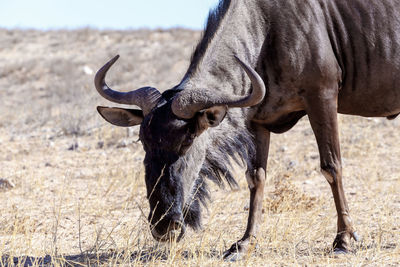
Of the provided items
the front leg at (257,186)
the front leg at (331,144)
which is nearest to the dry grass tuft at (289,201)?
the front leg at (257,186)

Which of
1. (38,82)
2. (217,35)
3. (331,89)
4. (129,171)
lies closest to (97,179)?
(129,171)

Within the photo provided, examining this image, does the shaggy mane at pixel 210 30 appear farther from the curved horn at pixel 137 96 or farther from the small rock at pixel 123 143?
the small rock at pixel 123 143

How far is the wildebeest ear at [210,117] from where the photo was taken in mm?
4188

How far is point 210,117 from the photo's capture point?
4.27 m

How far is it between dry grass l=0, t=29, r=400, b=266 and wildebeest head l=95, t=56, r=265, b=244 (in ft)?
0.56

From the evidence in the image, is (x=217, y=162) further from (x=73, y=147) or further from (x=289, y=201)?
(x=73, y=147)

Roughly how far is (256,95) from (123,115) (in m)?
1.23

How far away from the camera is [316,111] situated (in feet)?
15.5

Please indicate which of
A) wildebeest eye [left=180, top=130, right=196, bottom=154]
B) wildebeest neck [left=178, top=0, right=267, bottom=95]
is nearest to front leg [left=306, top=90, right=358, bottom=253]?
wildebeest neck [left=178, top=0, right=267, bottom=95]

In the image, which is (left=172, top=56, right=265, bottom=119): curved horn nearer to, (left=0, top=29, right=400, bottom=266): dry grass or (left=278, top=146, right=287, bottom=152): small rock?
(left=0, top=29, right=400, bottom=266): dry grass

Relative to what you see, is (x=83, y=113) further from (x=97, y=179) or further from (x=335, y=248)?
(x=335, y=248)

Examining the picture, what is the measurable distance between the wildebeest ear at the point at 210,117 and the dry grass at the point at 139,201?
2.48 feet

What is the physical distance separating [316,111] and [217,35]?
105 centimetres

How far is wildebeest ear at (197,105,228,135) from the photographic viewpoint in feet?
13.7
